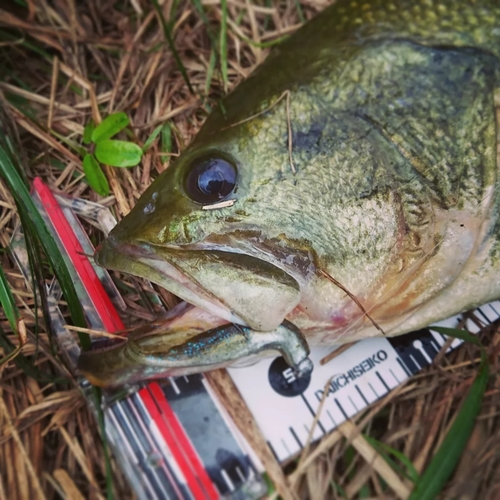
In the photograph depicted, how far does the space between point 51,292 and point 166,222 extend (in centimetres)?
76

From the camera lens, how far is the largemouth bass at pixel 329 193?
1250mm

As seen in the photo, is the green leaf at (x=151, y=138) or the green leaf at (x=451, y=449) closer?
the green leaf at (x=451, y=449)

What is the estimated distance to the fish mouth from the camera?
49.8 inches

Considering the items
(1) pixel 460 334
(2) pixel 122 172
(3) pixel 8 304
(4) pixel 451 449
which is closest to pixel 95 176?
(2) pixel 122 172

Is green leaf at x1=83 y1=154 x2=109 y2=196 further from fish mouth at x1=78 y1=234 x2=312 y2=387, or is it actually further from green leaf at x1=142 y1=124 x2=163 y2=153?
fish mouth at x1=78 y1=234 x2=312 y2=387

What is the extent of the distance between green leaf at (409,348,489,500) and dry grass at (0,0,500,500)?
0.09 metres

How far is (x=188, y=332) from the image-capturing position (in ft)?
4.56

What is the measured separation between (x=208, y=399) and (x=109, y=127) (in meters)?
1.13

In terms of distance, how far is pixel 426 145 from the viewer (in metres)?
1.34

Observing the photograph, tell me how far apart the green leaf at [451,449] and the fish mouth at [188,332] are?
24.3 inches

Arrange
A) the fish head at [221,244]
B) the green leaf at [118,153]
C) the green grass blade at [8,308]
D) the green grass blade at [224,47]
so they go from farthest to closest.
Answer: the green grass blade at [224,47] < the green leaf at [118,153] < the green grass blade at [8,308] < the fish head at [221,244]

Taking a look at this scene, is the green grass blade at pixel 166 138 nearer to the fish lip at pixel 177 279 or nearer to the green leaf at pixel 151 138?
the green leaf at pixel 151 138

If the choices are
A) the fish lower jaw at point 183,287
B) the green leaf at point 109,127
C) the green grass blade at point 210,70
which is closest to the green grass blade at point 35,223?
the green leaf at point 109,127

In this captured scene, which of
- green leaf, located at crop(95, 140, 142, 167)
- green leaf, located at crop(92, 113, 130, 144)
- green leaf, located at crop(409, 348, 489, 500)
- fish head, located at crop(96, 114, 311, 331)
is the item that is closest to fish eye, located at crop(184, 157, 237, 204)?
fish head, located at crop(96, 114, 311, 331)
